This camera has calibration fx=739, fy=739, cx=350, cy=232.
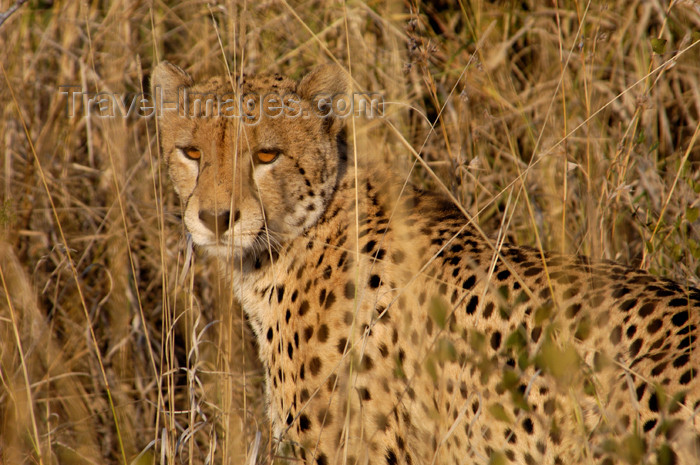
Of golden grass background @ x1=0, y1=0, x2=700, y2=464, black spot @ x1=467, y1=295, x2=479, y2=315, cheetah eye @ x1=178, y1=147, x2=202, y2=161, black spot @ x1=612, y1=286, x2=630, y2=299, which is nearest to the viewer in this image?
black spot @ x1=612, y1=286, x2=630, y2=299

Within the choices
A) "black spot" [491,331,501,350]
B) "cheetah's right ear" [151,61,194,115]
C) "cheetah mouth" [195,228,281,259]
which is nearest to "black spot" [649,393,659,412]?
"black spot" [491,331,501,350]

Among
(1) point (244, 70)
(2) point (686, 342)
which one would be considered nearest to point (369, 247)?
(2) point (686, 342)

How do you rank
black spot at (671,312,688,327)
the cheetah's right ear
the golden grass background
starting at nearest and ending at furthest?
black spot at (671,312,688,327) → the cheetah's right ear → the golden grass background

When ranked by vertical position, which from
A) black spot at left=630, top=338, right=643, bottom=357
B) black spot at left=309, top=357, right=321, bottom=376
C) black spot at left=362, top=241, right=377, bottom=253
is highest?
black spot at left=362, top=241, right=377, bottom=253

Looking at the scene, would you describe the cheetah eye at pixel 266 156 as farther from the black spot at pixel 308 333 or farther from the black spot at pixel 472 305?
the black spot at pixel 472 305

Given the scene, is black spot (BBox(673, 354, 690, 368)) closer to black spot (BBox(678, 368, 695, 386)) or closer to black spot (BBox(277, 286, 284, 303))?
black spot (BBox(678, 368, 695, 386))

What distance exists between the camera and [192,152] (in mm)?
2711

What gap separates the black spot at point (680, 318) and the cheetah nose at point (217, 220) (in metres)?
1.39

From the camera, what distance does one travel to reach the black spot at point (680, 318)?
1924mm

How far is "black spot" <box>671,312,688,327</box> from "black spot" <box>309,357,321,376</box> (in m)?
1.07

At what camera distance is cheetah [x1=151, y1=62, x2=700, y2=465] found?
1.84 meters

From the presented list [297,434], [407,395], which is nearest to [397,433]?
[407,395]

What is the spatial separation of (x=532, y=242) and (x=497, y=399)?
143cm

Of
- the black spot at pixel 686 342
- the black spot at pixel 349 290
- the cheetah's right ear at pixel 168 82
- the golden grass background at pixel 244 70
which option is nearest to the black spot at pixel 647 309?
the black spot at pixel 686 342
